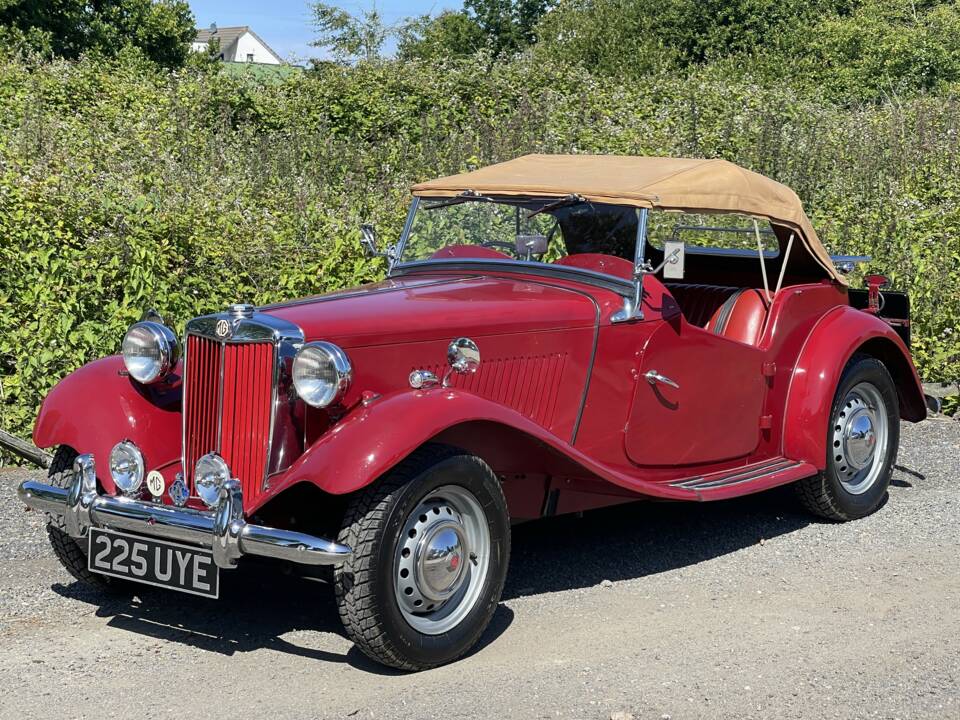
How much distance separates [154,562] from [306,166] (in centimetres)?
893

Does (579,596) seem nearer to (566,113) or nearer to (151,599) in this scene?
(151,599)

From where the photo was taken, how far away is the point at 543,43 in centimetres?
2995

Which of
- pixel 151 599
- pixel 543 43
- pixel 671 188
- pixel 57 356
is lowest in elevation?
pixel 151 599

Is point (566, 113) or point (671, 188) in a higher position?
point (566, 113)

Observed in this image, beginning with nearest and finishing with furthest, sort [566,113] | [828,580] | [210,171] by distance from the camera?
[828,580] → [210,171] → [566,113]

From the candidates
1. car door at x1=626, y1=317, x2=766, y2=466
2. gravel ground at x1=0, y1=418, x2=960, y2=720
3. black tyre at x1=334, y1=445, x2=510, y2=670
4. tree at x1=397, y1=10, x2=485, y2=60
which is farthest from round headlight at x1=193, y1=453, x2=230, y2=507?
tree at x1=397, y1=10, x2=485, y2=60

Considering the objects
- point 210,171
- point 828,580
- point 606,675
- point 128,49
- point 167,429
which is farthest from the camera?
point 128,49

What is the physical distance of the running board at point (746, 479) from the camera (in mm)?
5039

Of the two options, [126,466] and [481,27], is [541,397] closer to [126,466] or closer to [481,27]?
[126,466]

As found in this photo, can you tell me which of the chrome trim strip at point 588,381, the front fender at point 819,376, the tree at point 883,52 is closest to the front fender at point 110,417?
the chrome trim strip at point 588,381

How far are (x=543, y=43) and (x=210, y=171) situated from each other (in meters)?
20.6

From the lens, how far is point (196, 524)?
375 centimetres

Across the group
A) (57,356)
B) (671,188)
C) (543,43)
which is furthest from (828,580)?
(543,43)

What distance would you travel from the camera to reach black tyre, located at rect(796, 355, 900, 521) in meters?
5.82
